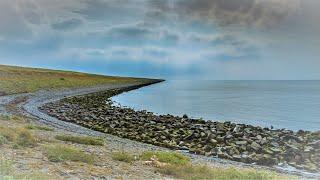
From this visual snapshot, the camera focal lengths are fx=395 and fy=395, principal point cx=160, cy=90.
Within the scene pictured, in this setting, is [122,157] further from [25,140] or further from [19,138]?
[19,138]

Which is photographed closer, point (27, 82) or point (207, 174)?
point (207, 174)

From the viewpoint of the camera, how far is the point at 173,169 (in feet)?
46.4

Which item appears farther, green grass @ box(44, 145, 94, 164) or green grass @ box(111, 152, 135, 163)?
green grass @ box(111, 152, 135, 163)

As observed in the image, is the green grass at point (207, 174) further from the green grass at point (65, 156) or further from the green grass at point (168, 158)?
the green grass at point (65, 156)

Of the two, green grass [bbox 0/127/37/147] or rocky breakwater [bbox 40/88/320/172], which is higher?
green grass [bbox 0/127/37/147]

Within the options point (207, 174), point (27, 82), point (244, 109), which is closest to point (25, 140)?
point (207, 174)

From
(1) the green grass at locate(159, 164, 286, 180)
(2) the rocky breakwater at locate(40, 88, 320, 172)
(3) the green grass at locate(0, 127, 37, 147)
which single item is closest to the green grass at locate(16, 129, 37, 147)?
(3) the green grass at locate(0, 127, 37, 147)

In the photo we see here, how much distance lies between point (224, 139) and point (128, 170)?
16973 millimetres

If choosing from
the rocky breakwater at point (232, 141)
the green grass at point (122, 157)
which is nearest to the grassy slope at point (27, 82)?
the rocky breakwater at point (232, 141)

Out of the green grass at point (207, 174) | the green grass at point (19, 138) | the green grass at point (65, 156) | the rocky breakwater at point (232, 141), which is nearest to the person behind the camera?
the green grass at point (207, 174)

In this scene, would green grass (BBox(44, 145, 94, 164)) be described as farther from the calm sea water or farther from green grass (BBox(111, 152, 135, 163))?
the calm sea water

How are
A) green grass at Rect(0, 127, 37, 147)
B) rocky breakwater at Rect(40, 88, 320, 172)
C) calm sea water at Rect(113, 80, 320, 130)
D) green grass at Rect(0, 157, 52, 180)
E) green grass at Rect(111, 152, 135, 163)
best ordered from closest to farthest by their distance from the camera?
green grass at Rect(0, 157, 52, 180) → green grass at Rect(111, 152, 135, 163) → green grass at Rect(0, 127, 37, 147) → rocky breakwater at Rect(40, 88, 320, 172) → calm sea water at Rect(113, 80, 320, 130)

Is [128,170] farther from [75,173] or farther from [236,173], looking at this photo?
[236,173]

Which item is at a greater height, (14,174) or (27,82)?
(14,174)
